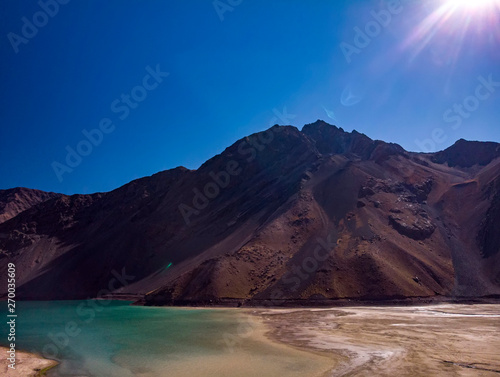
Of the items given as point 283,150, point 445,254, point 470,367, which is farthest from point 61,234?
point 470,367

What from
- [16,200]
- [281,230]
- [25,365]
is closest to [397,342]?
[25,365]

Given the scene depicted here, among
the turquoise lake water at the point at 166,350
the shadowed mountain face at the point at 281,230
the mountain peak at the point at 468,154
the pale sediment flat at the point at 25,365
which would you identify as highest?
the mountain peak at the point at 468,154

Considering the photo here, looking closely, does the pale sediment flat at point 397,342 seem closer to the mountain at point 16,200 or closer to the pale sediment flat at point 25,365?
the pale sediment flat at point 25,365

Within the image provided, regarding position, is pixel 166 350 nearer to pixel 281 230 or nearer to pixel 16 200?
pixel 281 230

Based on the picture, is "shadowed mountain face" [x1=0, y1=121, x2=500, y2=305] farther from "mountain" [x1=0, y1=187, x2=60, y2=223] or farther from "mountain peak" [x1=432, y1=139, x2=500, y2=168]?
"mountain" [x1=0, y1=187, x2=60, y2=223]

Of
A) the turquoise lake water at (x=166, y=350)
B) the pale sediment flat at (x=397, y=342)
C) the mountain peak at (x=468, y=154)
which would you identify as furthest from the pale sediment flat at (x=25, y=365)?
the mountain peak at (x=468, y=154)

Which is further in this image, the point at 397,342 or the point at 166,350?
the point at 166,350
